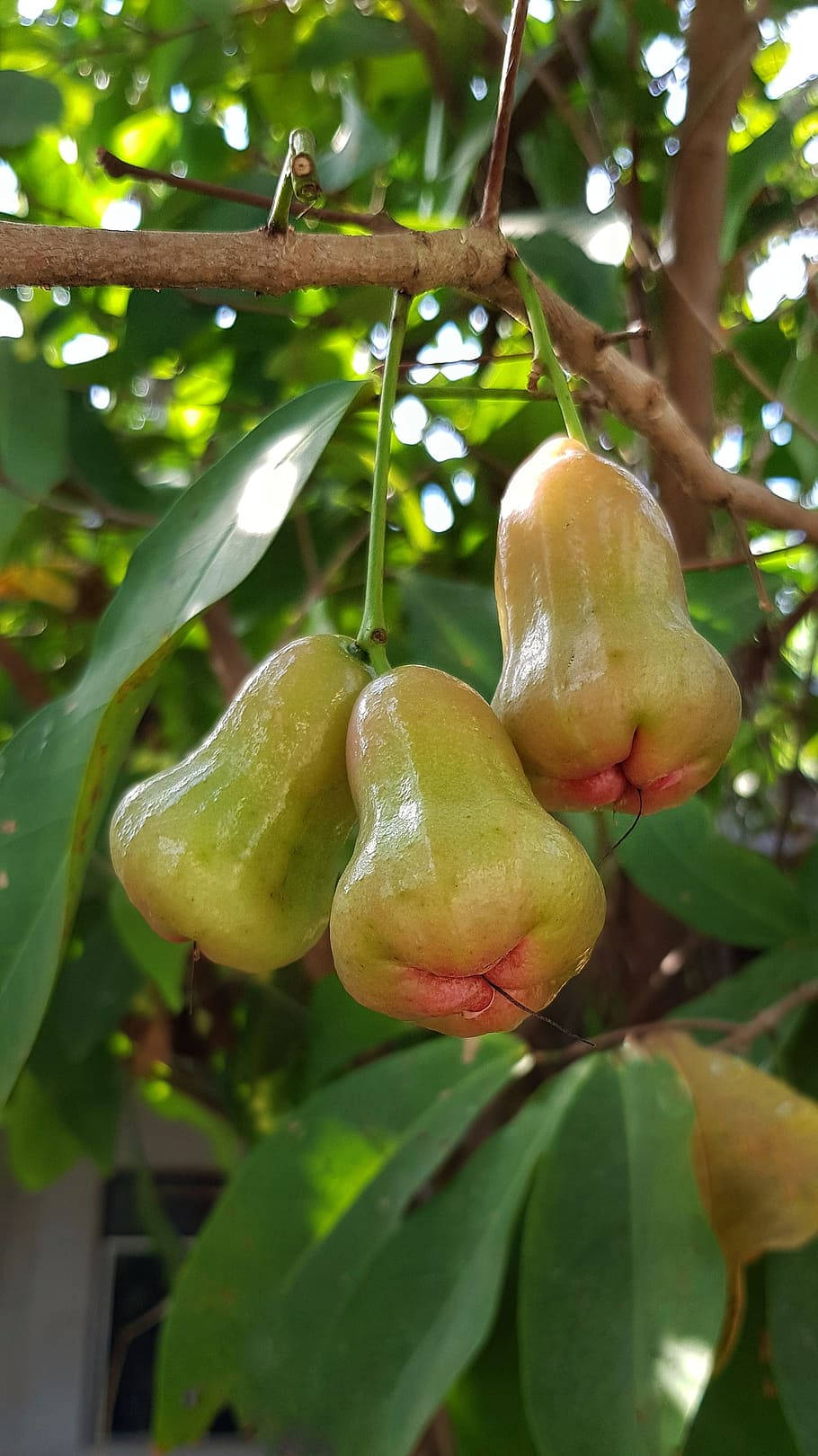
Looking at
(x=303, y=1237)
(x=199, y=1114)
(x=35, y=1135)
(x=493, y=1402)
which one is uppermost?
(x=303, y=1237)

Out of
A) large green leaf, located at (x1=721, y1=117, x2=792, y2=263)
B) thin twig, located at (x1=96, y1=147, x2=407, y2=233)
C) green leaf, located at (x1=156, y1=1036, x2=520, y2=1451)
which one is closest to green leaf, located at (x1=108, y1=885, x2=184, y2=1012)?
green leaf, located at (x1=156, y1=1036, x2=520, y2=1451)

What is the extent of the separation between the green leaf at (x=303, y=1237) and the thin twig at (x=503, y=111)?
0.67 meters

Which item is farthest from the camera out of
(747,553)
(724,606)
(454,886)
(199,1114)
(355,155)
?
(199,1114)

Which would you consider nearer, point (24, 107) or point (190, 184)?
point (190, 184)

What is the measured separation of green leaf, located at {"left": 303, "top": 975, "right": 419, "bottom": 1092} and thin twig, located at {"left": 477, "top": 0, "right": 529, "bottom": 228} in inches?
28.1

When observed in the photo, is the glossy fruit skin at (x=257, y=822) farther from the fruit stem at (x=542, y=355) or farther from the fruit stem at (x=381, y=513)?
the fruit stem at (x=542, y=355)

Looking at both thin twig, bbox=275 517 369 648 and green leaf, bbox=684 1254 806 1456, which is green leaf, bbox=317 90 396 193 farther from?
green leaf, bbox=684 1254 806 1456

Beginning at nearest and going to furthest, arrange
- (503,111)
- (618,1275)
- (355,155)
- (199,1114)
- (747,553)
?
(503,111) < (747,553) < (618,1275) < (355,155) < (199,1114)

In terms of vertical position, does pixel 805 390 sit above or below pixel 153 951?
above

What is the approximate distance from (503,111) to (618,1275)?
2.21ft

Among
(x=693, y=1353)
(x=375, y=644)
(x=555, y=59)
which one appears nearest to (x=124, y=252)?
(x=375, y=644)

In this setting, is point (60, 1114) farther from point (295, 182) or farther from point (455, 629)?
point (295, 182)

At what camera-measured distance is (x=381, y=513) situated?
0.47 m

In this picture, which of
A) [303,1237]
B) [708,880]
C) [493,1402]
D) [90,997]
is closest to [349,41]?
[708,880]
